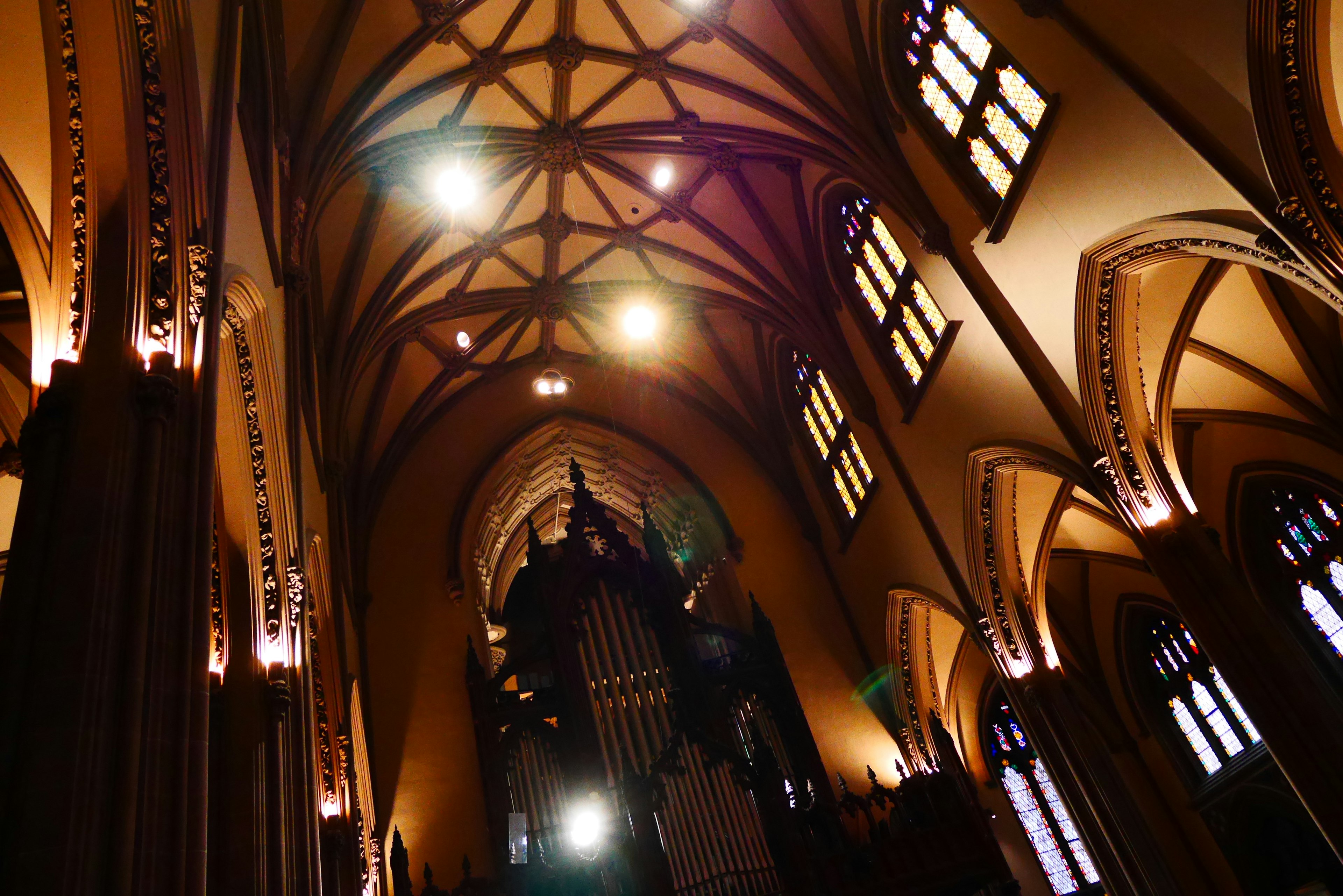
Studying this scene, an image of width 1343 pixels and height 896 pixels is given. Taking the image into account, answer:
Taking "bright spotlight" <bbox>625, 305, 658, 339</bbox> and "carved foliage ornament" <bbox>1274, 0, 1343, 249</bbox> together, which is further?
"bright spotlight" <bbox>625, 305, 658, 339</bbox>

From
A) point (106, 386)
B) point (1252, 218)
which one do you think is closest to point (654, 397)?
point (1252, 218)

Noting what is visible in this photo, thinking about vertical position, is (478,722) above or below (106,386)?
above

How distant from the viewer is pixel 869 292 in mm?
14781

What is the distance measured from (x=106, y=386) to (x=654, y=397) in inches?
562

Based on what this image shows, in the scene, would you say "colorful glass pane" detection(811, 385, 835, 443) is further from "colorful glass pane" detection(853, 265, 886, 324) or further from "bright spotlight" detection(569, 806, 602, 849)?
"bright spotlight" detection(569, 806, 602, 849)

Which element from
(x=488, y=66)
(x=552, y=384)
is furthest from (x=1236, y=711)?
(x=488, y=66)

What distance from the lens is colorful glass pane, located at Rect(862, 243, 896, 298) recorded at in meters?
14.1

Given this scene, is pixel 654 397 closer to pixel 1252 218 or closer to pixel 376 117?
pixel 376 117

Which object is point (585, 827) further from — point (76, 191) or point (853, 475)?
point (76, 191)

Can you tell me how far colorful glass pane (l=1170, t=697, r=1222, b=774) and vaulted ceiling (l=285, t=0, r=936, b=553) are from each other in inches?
302

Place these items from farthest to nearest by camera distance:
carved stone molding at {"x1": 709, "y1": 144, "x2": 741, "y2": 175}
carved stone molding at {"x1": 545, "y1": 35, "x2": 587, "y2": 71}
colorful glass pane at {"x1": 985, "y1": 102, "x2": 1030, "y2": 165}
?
carved stone molding at {"x1": 709, "y1": 144, "x2": 741, "y2": 175} < carved stone molding at {"x1": 545, "y1": 35, "x2": 587, "y2": 71} < colorful glass pane at {"x1": 985, "y1": 102, "x2": 1030, "y2": 165}

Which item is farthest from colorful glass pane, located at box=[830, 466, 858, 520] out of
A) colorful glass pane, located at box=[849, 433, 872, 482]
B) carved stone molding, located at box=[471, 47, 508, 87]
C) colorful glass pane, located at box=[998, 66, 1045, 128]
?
carved stone molding, located at box=[471, 47, 508, 87]

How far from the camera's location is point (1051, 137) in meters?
10.1

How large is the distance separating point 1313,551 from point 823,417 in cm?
733
